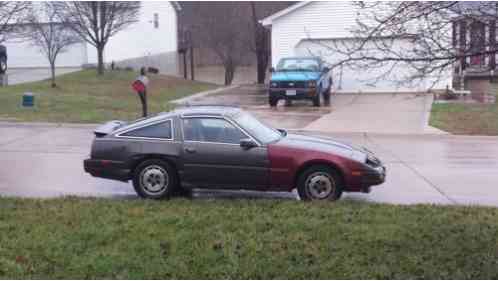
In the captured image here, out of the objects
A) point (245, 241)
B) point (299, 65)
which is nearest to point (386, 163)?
point (245, 241)

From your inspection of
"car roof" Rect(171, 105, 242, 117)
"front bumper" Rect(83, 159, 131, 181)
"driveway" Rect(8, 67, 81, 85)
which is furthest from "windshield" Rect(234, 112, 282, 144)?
"driveway" Rect(8, 67, 81, 85)

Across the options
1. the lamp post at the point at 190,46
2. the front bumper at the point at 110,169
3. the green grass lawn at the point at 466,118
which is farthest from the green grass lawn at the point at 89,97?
the front bumper at the point at 110,169

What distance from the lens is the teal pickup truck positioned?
23.7 metres

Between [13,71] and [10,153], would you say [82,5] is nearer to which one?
[13,71]

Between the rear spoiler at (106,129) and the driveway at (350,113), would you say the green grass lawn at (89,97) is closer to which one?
the driveway at (350,113)

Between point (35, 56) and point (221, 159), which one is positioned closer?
point (221, 159)

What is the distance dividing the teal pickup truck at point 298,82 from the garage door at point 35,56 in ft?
63.2

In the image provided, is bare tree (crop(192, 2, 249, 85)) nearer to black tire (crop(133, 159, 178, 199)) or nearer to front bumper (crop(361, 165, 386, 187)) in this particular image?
black tire (crop(133, 159, 178, 199))

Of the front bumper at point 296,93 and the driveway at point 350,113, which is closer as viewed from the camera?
the driveway at point 350,113

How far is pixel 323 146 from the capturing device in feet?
28.6

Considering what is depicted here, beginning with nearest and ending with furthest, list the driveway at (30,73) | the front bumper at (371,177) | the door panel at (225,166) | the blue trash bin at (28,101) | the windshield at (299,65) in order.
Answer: the front bumper at (371,177), the door panel at (225,166), the blue trash bin at (28,101), the windshield at (299,65), the driveway at (30,73)

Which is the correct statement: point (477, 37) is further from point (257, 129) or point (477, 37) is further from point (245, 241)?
point (257, 129)

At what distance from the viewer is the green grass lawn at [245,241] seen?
5.62 metres

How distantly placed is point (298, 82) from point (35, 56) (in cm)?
2322
